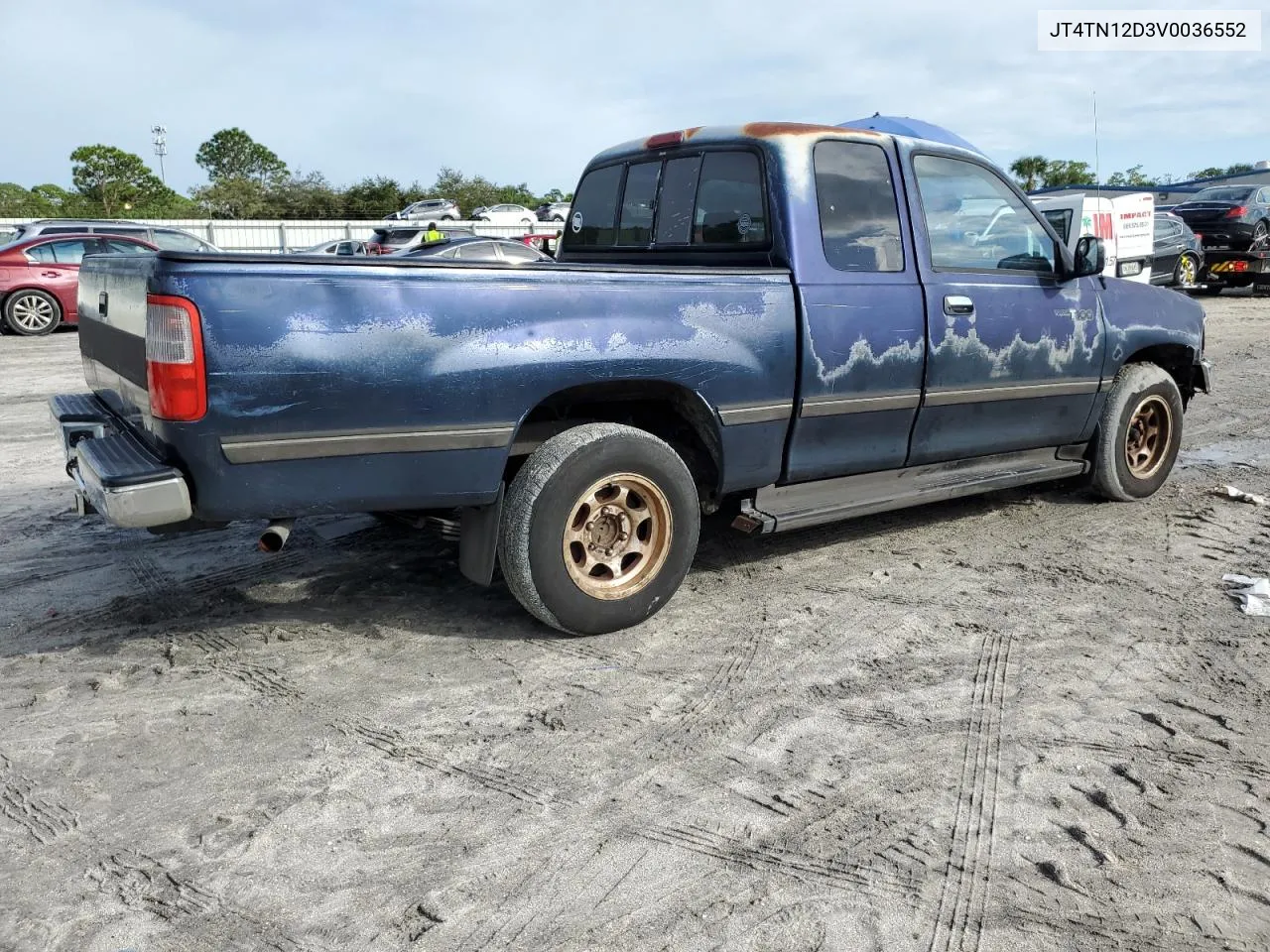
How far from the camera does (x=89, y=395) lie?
446cm

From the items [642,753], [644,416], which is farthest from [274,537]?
[644,416]

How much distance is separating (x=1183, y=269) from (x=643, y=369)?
17560mm

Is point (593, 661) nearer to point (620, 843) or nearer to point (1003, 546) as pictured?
point (620, 843)

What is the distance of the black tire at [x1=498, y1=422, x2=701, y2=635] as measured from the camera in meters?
3.79

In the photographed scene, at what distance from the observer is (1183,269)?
1842 centimetres

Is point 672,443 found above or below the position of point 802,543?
above

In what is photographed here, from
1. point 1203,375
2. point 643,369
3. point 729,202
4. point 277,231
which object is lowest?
point 1203,375

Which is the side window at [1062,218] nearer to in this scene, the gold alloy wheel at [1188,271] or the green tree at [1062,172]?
the gold alloy wheel at [1188,271]

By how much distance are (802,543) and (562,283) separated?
2169mm

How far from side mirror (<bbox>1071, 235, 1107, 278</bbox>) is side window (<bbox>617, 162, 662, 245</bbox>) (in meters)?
2.06

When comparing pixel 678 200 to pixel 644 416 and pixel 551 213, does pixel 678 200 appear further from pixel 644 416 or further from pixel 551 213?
pixel 551 213

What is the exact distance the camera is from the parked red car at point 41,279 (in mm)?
14523

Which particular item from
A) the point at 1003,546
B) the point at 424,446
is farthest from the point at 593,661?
the point at 1003,546

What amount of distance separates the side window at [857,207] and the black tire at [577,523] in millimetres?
1188
